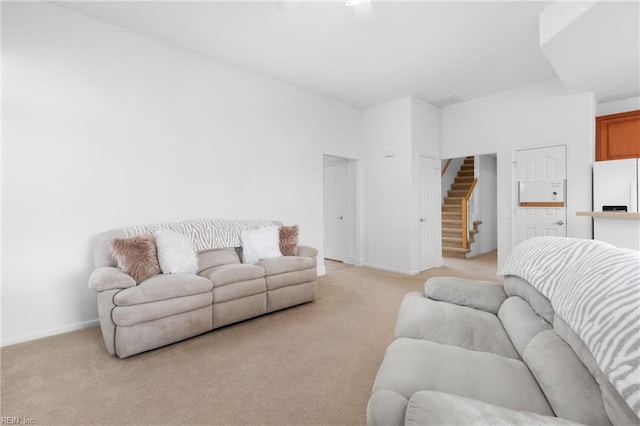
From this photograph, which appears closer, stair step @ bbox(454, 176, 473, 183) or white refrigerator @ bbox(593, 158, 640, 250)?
white refrigerator @ bbox(593, 158, 640, 250)

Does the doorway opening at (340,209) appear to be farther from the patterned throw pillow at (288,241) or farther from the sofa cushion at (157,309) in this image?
the sofa cushion at (157,309)

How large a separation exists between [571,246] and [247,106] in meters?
3.82

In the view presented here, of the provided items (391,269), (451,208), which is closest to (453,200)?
(451,208)

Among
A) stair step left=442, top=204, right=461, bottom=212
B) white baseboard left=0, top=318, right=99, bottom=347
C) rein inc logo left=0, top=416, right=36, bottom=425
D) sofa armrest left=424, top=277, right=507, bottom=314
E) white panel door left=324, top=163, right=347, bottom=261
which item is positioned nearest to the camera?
rein inc logo left=0, top=416, right=36, bottom=425

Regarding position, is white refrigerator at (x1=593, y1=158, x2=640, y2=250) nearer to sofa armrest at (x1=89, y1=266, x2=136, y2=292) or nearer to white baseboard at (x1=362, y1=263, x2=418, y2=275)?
white baseboard at (x1=362, y1=263, x2=418, y2=275)

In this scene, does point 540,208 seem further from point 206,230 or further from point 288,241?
point 206,230

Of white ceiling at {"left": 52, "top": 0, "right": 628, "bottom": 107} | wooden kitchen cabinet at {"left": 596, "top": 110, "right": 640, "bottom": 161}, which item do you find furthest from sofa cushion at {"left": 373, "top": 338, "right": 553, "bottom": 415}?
wooden kitchen cabinet at {"left": 596, "top": 110, "right": 640, "bottom": 161}

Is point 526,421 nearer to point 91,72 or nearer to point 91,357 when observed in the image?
point 91,357

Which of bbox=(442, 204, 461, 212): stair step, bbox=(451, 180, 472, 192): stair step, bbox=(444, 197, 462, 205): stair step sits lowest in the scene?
bbox=(442, 204, 461, 212): stair step

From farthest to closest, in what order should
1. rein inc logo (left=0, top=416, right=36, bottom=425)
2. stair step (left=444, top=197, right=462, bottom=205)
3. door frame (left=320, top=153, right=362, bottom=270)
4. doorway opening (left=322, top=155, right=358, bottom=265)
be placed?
stair step (left=444, top=197, right=462, bottom=205) → doorway opening (left=322, top=155, right=358, bottom=265) → door frame (left=320, top=153, right=362, bottom=270) → rein inc logo (left=0, top=416, right=36, bottom=425)

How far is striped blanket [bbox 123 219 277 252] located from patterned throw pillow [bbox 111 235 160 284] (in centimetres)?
35

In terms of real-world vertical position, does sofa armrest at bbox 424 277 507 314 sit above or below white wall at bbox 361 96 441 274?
below

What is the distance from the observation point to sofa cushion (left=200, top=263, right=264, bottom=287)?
2.74 meters

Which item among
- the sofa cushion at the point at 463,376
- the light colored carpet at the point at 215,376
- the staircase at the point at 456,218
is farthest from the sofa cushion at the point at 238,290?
the staircase at the point at 456,218
